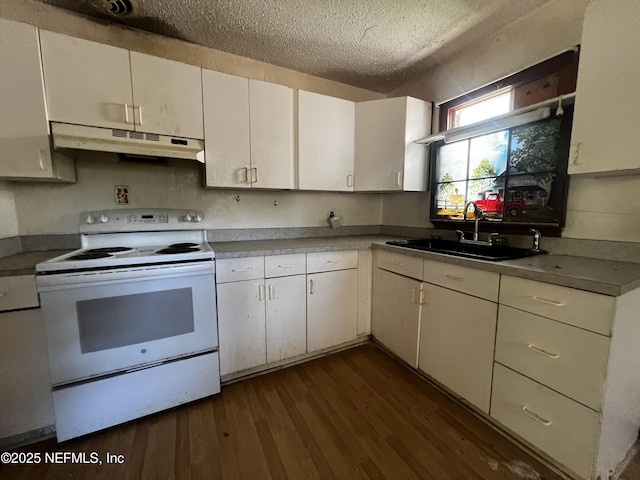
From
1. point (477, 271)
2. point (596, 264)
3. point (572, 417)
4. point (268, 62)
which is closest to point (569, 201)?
point (596, 264)

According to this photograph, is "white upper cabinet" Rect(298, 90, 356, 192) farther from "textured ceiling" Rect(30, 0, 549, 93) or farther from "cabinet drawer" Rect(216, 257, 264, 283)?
"cabinet drawer" Rect(216, 257, 264, 283)

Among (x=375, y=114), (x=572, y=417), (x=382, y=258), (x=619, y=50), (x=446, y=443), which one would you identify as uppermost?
(x=375, y=114)

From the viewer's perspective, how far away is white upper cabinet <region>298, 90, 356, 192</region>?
2172 millimetres

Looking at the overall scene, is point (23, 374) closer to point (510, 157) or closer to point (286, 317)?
point (286, 317)

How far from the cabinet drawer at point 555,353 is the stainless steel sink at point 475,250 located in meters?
0.33

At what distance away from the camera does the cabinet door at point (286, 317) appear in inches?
75.4

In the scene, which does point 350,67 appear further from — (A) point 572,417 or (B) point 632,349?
(A) point 572,417

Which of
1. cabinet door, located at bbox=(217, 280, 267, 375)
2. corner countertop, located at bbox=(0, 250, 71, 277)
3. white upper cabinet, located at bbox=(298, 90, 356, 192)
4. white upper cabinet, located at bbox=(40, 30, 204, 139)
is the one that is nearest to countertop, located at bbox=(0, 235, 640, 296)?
corner countertop, located at bbox=(0, 250, 71, 277)

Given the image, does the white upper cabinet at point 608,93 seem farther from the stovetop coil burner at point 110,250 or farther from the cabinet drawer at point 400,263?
the stovetop coil burner at point 110,250

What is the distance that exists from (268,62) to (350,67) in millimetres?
726

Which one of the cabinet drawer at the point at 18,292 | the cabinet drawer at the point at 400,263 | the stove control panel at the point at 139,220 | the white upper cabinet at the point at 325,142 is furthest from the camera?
the white upper cabinet at the point at 325,142

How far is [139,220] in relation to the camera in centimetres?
183

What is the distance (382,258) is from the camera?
2.16 m

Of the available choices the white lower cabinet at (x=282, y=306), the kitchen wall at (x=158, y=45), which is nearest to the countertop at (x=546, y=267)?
the white lower cabinet at (x=282, y=306)
